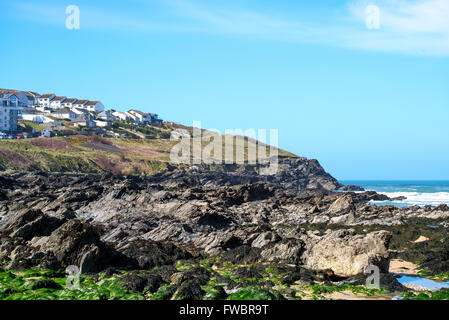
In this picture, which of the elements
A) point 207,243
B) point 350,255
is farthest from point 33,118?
point 350,255

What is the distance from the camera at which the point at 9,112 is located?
12388cm

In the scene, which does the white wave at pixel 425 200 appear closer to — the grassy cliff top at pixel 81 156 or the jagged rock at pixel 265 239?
the grassy cliff top at pixel 81 156

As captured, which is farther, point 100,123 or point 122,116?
point 122,116

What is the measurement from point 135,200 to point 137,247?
21.4 m

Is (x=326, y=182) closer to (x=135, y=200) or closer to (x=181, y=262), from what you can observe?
(x=135, y=200)

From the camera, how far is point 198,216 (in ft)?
131

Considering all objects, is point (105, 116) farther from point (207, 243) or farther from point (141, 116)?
point (207, 243)

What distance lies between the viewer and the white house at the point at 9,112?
390 ft

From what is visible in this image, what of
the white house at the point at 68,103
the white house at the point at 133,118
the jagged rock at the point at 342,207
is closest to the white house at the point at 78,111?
the white house at the point at 68,103

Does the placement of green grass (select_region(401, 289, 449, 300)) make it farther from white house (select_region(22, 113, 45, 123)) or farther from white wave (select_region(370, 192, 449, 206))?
white house (select_region(22, 113, 45, 123))

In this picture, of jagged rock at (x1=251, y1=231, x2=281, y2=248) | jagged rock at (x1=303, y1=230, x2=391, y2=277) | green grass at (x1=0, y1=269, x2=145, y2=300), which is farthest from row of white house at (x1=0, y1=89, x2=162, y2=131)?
jagged rock at (x1=303, y1=230, x2=391, y2=277)

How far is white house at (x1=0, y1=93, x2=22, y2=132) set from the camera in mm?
119000

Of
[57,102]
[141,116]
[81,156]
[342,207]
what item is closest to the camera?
[342,207]
